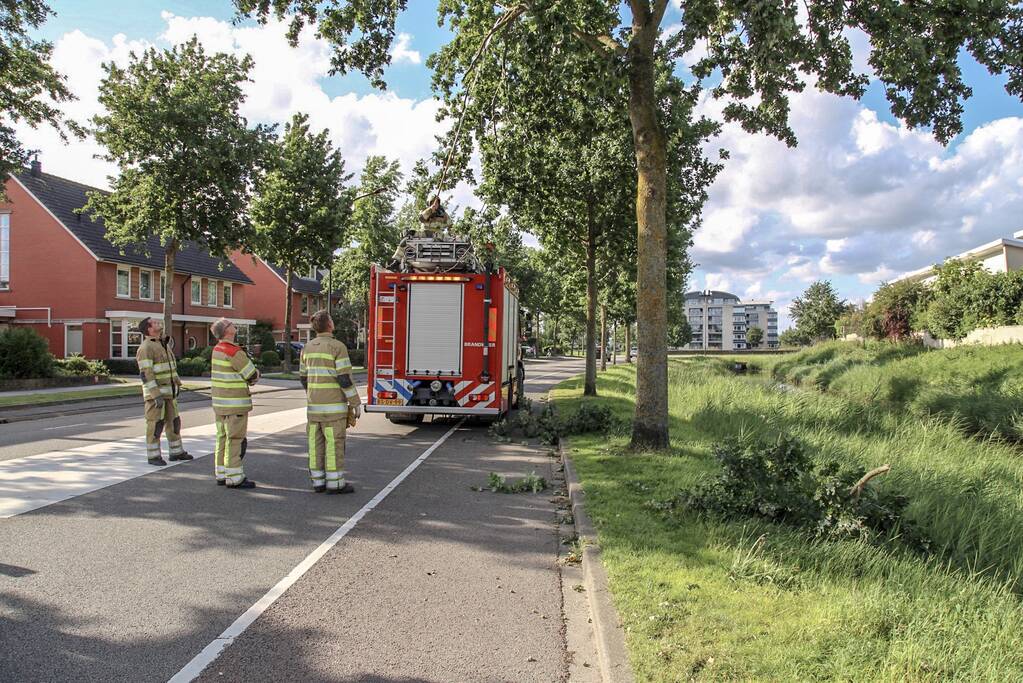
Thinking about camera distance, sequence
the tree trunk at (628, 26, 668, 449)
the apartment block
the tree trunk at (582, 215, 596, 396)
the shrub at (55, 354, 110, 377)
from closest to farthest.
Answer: the tree trunk at (628, 26, 668, 449) → the tree trunk at (582, 215, 596, 396) → the shrub at (55, 354, 110, 377) → the apartment block

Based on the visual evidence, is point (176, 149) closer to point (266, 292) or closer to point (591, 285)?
point (591, 285)

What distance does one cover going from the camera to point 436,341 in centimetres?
1216

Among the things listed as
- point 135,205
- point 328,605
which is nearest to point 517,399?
point 328,605

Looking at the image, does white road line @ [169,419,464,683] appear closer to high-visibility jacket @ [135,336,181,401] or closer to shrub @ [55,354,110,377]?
high-visibility jacket @ [135,336,181,401]

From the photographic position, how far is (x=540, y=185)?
1761 cm

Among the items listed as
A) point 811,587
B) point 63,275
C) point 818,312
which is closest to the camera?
point 811,587

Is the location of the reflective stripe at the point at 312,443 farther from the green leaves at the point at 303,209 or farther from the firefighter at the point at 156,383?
the green leaves at the point at 303,209

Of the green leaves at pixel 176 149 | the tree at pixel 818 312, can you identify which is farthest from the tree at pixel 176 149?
the tree at pixel 818 312

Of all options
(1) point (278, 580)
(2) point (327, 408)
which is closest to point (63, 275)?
(2) point (327, 408)

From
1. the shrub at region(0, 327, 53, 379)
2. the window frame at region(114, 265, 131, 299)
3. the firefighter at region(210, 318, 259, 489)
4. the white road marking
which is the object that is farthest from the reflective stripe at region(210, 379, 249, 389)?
the window frame at region(114, 265, 131, 299)

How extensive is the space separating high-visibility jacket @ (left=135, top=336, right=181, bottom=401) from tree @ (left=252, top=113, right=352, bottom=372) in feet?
63.4

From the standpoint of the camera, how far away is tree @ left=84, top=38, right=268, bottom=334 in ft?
68.7

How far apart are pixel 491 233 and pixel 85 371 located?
16798 mm

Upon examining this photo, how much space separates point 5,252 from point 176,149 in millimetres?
17777
